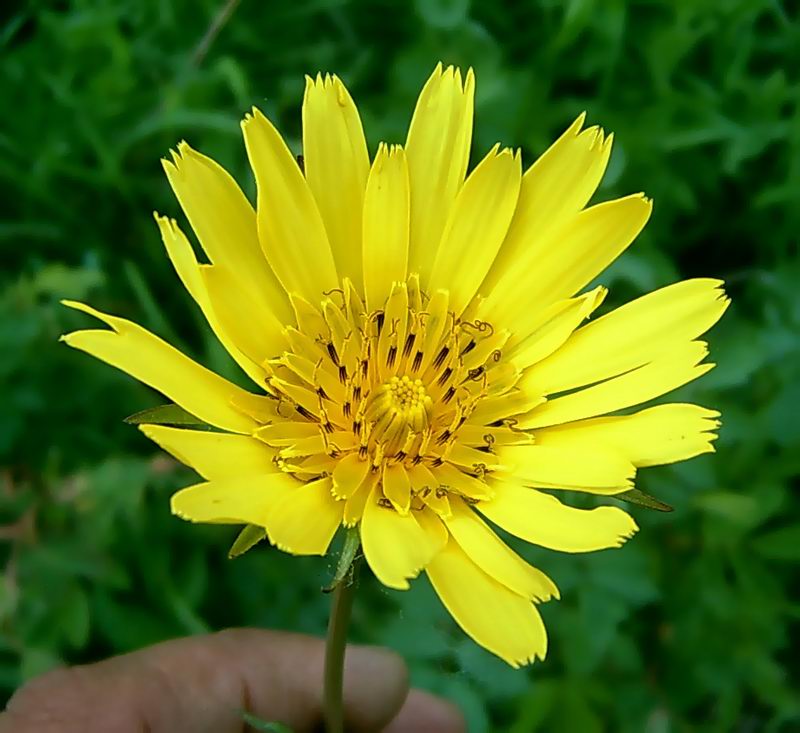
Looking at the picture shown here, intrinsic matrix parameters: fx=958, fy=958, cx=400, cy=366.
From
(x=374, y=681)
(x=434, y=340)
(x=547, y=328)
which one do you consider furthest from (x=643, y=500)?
(x=374, y=681)

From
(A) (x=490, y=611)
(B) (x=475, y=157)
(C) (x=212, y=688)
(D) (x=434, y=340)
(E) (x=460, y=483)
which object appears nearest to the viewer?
(A) (x=490, y=611)

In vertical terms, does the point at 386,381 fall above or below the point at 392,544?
above

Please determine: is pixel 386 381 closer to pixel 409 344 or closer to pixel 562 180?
pixel 409 344

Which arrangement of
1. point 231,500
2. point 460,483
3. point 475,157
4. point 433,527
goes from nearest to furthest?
point 231,500 < point 433,527 < point 460,483 < point 475,157

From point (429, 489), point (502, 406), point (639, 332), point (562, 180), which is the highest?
point (562, 180)

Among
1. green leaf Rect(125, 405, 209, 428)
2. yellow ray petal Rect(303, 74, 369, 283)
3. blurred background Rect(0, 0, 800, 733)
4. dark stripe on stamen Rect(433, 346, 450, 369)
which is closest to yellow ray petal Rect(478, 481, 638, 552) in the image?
dark stripe on stamen Rect(433, 346, 450, 369)

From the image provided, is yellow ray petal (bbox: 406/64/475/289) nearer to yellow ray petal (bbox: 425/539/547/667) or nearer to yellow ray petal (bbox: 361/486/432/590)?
yellow ray petal (bbox: 361/486/432/590)
